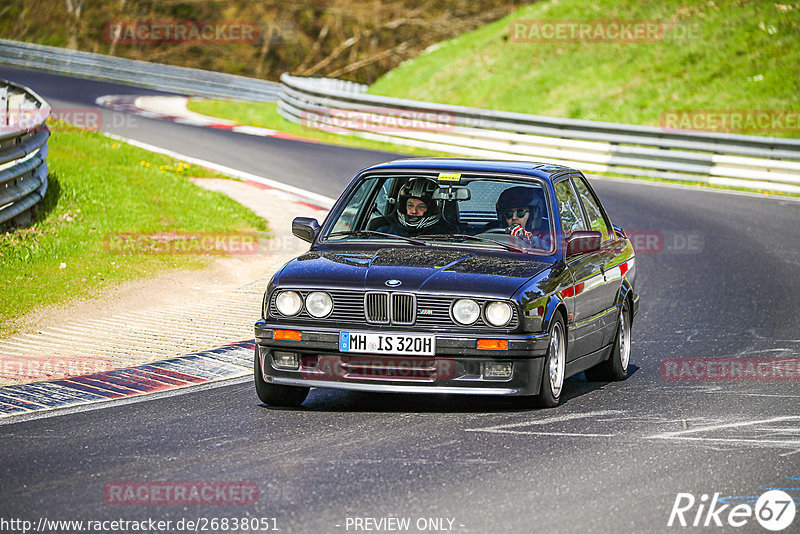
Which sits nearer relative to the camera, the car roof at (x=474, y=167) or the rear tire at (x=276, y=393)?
the rear tire at (x=276, y=393)

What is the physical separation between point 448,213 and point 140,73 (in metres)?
34.7

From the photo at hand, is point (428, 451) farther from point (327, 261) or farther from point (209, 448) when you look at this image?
point (327, 261)

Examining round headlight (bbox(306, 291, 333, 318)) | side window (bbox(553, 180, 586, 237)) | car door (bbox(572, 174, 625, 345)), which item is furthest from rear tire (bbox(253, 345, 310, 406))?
car door (bbox(572, 174, 625, 345))

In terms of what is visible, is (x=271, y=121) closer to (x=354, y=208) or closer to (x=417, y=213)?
(x=354, y=208)

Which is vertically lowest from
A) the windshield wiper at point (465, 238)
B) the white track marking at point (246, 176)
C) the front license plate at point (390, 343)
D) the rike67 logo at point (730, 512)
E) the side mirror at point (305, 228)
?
the white track marking at point (246, 176)

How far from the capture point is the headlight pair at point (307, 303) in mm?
7660

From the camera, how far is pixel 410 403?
8.21 meters

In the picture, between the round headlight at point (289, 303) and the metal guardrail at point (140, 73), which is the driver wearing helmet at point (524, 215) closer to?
the round headlight at point (289, 303)

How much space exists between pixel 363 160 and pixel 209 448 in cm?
1813

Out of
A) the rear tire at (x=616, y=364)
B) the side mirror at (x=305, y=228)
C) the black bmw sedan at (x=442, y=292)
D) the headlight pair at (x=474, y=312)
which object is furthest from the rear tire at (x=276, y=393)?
the rear tire at (x=616, y=364)

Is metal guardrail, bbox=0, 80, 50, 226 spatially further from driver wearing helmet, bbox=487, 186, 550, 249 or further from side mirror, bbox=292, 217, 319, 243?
driver wearing helmet, bbox=487, 186, 550, 249

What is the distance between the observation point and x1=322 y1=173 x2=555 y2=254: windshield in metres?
8.48

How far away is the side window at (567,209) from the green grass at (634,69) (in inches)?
834

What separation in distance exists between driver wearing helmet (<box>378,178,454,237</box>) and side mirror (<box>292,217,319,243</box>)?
1.57 feet
